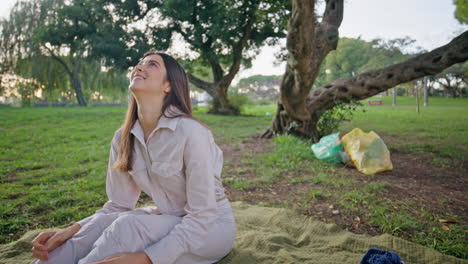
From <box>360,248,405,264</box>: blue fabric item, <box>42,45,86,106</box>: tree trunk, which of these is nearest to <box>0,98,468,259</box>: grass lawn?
<box>360,248,405,264</box>: blue fabric item

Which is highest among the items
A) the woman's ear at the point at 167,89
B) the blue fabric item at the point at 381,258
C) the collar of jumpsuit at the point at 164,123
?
the woman's ear at the point at 167,89

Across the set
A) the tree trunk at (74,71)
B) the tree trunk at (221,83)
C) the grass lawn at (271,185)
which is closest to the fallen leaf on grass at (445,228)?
the grass lawn at (271,185)

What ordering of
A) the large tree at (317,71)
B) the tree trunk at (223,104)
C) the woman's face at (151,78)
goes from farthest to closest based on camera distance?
the tree trunk at (223,104), the large tree at (317,71), the woman's face at (151,78)

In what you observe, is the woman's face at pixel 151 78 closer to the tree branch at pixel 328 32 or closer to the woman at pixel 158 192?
the woman at pixel 158 192

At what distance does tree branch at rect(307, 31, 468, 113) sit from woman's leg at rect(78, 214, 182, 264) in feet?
19.3

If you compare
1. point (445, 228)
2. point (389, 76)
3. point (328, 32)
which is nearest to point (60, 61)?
point (328, 32)

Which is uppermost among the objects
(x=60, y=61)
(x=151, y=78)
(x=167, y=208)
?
(x=60, y=61)

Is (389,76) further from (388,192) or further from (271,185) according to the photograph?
(271,185)

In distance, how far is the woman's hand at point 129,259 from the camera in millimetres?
1374

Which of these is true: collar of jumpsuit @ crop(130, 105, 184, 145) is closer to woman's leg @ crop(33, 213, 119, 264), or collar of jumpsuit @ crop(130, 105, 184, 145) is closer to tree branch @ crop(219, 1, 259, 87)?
woman's leg @ crop(33, 213, 119, 264)

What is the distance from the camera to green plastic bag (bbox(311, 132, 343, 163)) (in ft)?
15.8

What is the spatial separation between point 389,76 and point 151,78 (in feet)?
18.9

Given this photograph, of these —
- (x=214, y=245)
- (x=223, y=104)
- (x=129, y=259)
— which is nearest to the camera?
(x=129, y=259)

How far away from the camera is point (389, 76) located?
6.03 metres
